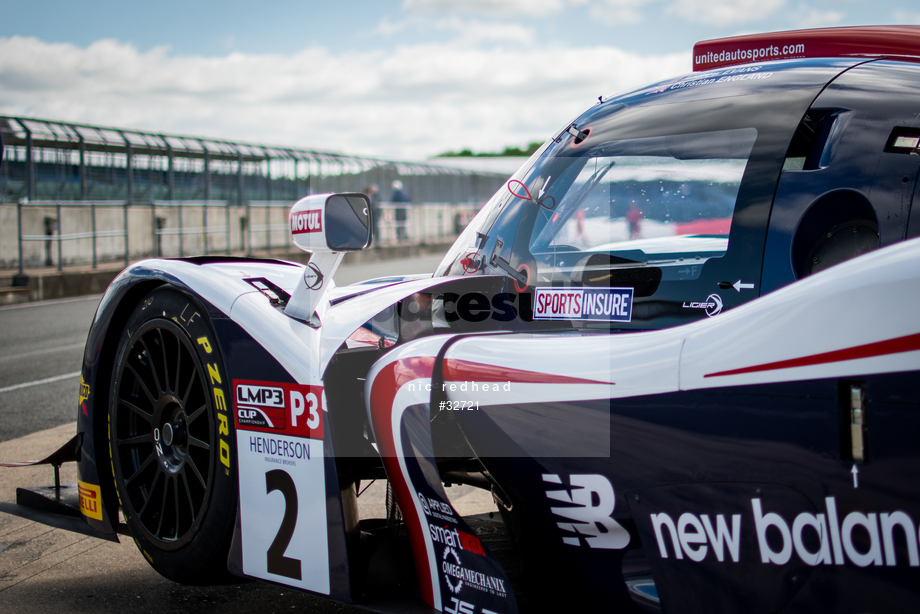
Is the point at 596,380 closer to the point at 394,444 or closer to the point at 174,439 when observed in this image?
the point at 394,444

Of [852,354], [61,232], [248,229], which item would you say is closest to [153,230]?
[61,232]

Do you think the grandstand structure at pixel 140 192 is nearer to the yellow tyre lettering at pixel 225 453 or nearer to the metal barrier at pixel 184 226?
the metal barrier at pixel 184 226

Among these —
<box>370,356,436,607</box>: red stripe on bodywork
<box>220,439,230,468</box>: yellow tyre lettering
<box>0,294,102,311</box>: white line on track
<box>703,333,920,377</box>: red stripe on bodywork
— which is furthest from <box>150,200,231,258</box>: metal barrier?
<box>703,333,920,377</box>: red stripe on bodywork

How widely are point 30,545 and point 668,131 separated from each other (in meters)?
2.96

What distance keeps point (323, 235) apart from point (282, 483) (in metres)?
0.71

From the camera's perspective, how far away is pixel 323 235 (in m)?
2.18

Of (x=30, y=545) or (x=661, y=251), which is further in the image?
(x=30, y=545)

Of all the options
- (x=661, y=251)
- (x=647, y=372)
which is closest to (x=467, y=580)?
(x=647, y=372)

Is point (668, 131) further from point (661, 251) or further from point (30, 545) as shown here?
point (30, 545)

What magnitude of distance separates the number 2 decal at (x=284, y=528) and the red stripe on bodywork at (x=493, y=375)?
0.65 m

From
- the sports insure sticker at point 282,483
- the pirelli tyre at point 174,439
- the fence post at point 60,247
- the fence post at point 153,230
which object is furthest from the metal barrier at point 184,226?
the sports insure sticker at point 282,483

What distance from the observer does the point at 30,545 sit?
3322 millimetres

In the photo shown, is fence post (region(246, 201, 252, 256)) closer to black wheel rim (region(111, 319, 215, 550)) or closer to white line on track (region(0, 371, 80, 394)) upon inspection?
white line on track (region(0, 371, 80, 394))

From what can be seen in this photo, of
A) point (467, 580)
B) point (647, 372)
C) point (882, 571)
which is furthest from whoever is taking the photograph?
point (467, 580)
